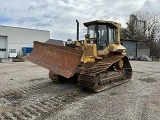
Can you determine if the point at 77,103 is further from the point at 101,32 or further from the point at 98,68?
the point at 101,32

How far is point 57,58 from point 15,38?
113 ft

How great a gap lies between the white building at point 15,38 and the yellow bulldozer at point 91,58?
30821 mm

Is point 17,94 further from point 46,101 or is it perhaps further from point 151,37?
point 151,37

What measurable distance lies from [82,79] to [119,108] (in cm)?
224

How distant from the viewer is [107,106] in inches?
245

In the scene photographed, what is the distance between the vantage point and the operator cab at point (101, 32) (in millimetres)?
8898

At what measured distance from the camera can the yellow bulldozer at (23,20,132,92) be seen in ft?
23.7

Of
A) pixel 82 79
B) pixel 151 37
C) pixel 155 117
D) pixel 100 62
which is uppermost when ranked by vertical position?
pixel 151 37

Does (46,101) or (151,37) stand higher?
(151,37)

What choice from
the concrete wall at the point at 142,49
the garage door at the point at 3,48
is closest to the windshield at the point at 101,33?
the concrete wall at the point at 142,49

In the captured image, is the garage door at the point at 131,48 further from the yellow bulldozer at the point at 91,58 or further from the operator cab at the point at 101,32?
the operator cab at the point at 101,32

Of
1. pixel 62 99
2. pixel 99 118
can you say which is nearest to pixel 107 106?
pixel 99 118

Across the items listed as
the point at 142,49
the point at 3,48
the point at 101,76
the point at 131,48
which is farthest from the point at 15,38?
the point at 101,76

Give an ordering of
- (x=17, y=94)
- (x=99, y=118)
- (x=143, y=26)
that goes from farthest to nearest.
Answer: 1. (x=143, y=26)
2. (x=17, y=94)
3. (x=99, y=118)
